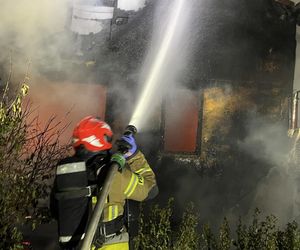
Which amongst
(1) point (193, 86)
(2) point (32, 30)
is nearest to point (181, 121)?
(1) point (193, 86)

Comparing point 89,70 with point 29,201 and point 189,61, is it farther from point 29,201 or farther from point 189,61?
point 29,201

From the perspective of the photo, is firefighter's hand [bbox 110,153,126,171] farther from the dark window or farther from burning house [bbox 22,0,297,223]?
the dark window

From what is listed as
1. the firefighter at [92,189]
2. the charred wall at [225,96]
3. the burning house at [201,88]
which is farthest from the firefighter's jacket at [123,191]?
the charred wall at [225,96]

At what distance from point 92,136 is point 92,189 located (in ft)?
1.49

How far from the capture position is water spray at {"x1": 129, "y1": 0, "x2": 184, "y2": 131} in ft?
32.4

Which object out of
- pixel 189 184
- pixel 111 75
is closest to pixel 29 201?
pixel 111 75

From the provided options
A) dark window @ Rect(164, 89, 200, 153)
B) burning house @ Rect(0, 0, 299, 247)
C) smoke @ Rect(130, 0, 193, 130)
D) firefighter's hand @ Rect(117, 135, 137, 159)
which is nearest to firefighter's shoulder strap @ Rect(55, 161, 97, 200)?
firefighter's hand @ Rect(117, 135, 137, 159)

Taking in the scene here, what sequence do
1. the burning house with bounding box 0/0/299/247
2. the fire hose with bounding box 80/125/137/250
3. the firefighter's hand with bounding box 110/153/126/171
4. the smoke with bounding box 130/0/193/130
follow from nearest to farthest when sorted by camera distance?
the fire hose with bounding box 80/125/137/250, the firefighter's hand with bounding box 110/153/126/171, the burning house with bounding box 0/0/299/247, the smoke with bounding box 130/0/193/130

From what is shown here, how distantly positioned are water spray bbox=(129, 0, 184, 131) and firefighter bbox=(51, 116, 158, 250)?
6911 mm

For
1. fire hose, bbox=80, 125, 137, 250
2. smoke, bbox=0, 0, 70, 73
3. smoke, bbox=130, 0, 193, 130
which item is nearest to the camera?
fire hose, bbox=80, 125, 137, 250

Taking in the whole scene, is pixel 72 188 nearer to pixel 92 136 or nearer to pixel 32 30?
pixel 92 136

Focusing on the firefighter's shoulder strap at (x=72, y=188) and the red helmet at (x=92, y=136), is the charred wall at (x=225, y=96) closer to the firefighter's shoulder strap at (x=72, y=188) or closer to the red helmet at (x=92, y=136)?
the red helmet at (x=92, y=136)

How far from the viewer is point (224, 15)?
408 inches

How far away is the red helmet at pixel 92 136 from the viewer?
2.80 m
